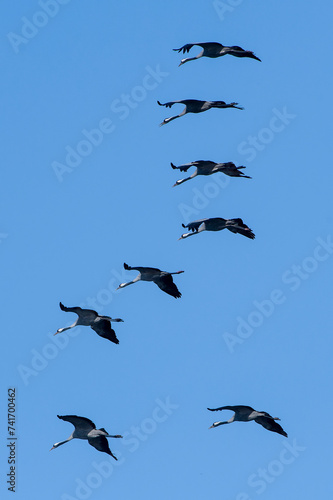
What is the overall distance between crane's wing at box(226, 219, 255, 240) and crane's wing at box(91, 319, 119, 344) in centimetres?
653

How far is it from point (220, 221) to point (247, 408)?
25.7 ft

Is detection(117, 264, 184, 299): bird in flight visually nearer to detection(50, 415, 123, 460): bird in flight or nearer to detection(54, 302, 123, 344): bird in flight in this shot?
detection(54, 302, 123, 344): bird in flight

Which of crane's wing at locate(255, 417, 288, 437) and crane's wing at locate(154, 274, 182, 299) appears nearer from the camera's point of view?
crane's wing at locate(255, 417, 288, 437)

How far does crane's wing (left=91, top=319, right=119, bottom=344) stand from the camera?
76688 mm

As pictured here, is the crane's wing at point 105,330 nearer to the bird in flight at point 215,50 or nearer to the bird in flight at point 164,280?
the bird in flight at point 164,280

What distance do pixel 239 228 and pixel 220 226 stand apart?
31.3 inches

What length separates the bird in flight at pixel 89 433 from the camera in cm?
7438

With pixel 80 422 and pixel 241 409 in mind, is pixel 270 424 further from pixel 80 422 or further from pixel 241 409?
pixel 80 422

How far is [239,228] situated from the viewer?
76000 mm

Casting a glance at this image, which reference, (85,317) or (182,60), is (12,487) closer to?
(85,317)

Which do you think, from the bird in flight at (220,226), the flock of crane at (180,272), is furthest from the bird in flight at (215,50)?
the bird in flight at (220,226)

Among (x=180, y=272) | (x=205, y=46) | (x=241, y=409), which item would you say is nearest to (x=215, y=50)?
(x=205, y=46)

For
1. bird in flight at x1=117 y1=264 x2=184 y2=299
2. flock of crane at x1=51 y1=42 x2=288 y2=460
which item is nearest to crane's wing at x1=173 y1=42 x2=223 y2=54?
flock of crane at x1=51 y1=42 x2=288 y2=460

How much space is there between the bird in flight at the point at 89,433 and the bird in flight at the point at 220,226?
30.0 feet
